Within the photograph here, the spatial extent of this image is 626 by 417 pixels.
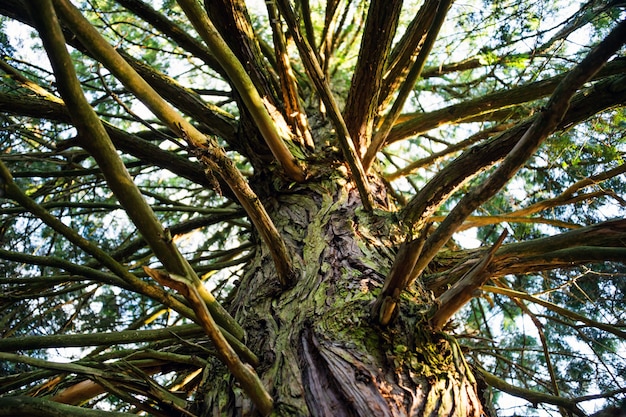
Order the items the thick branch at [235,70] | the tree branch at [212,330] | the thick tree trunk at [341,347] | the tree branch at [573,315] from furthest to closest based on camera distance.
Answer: the tree branch at [573,315] → the thick branch at [235,70] → the thick tree trunk at [341,347] → the tree branch at [212,330]

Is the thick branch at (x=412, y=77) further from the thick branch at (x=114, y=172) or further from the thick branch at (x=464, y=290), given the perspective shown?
the thick branch at (x=114, y=172)

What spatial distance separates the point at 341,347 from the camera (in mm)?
1247

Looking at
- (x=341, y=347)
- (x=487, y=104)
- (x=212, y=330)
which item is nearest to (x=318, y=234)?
(x=341, y=347)

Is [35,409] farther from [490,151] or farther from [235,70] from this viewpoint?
[490,151]

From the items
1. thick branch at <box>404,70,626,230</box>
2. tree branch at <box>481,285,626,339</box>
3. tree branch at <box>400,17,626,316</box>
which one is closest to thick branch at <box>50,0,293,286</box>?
tree branch at <box>400,17,626,316</box>

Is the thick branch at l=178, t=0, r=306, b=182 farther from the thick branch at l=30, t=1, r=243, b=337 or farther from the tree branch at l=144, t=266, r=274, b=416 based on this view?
the tree branch at l=144, t=266, r=274, b=416

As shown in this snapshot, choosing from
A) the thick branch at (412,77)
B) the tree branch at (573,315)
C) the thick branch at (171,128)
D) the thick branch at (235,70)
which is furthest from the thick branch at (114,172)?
the tree branch at (573,315)

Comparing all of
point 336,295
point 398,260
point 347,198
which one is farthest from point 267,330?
point 347,198

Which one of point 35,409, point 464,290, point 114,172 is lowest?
point 35,409

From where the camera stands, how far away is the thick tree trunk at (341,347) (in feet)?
3.71

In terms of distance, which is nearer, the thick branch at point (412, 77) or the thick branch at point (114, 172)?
the thick branch at point (114, 172)

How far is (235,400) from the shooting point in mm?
1221

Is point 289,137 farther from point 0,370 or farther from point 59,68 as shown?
point 0,370

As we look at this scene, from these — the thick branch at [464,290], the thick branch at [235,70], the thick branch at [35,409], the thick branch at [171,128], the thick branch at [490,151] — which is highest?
the thick branch at [235,70]
